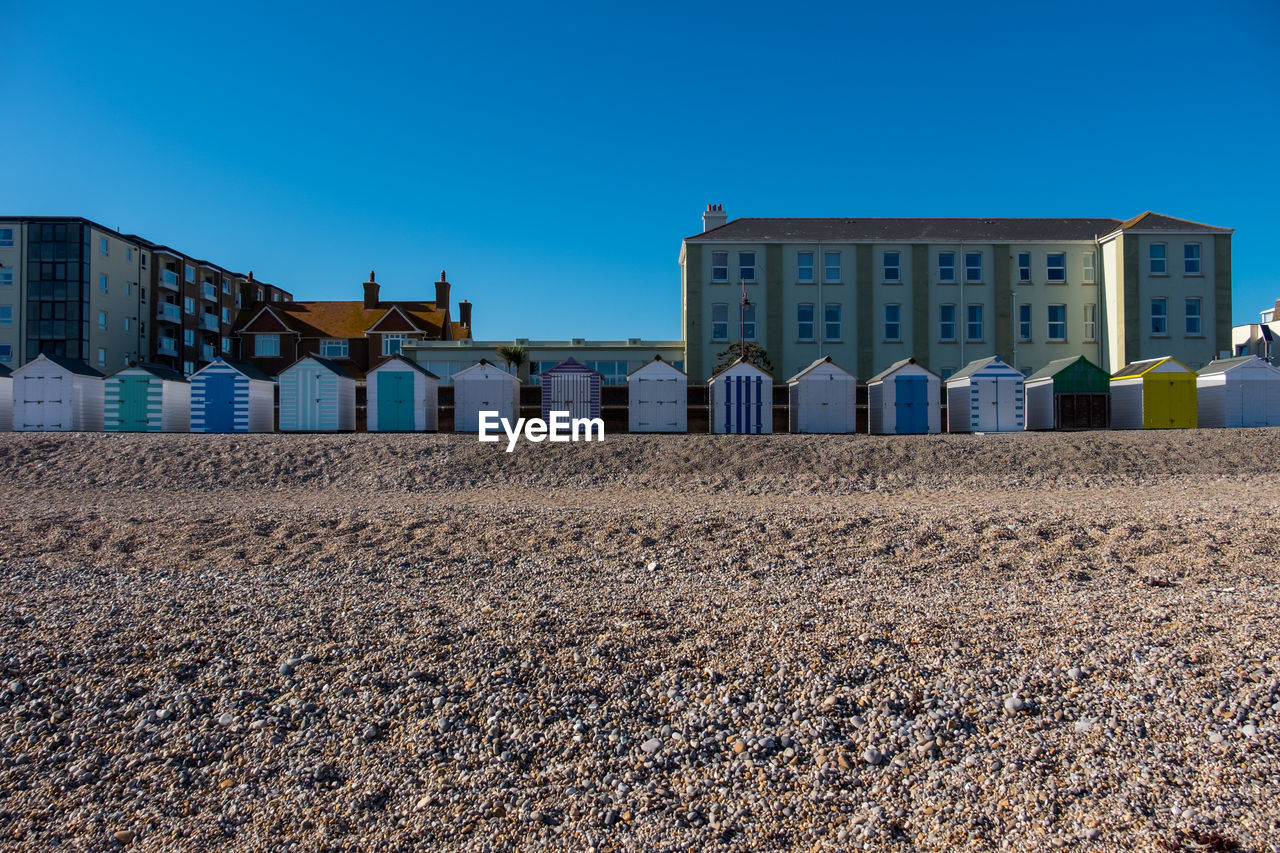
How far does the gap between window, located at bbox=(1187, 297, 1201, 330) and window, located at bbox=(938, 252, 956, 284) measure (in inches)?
395

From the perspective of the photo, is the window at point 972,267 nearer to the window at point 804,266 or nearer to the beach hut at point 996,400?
the window at point 804,266

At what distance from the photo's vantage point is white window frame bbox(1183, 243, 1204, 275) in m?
32.5

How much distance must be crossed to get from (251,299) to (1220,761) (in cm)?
5833

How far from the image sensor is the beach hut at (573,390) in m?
23.1

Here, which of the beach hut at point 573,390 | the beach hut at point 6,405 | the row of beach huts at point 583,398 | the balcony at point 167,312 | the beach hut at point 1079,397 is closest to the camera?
the row of beach huts at point 583,398

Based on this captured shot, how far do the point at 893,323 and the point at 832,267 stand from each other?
3.73 m

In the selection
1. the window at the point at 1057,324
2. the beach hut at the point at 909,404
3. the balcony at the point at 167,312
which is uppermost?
the balcony at the point at 167,312

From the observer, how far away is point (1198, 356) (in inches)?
1275

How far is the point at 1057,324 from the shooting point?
33562 mm

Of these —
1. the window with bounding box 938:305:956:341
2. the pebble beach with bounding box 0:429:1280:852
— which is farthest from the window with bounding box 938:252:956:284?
the pebble beach with bounding box 0:429:1280:852

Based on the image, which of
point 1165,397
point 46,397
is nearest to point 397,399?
point 46,397

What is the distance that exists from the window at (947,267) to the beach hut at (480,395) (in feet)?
69.3

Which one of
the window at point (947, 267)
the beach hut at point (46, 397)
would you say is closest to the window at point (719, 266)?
Answer: the window at point (947, 267)

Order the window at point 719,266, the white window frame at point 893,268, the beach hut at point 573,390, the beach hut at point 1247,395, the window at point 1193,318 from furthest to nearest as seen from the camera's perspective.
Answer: the window at point 719,266 → the white window frame at point 893,268 → the window at point 1193,318 → the beach hut at point 573,390 → the beach hut at point 1247,395
